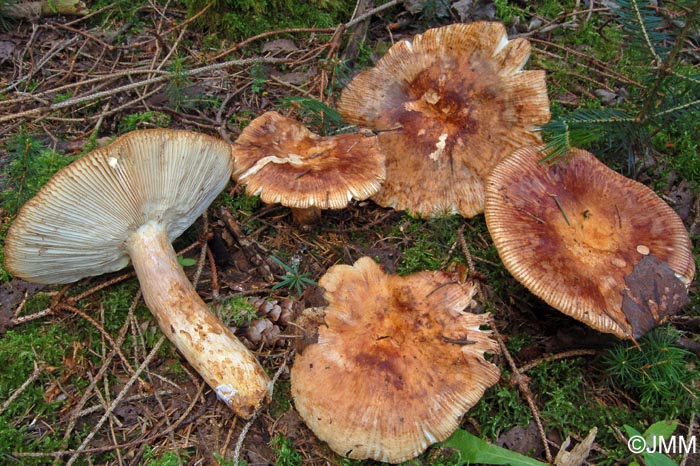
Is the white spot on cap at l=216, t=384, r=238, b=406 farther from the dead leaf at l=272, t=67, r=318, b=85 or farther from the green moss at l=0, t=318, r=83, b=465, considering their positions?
the dead leaf at l=272, t=67, r=318, b=85

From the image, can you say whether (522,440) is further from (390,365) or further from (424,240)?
(424,240)

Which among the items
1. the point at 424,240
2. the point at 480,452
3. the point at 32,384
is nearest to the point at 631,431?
the point at 480,452

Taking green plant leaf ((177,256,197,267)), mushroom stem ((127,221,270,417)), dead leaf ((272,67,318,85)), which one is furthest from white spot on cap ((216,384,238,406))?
dead leaf ((272,67,318,85))

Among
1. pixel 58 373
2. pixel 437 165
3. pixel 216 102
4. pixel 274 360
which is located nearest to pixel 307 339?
pixel 274 360

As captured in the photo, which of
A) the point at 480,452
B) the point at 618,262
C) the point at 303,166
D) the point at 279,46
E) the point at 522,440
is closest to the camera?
the point at 480,452

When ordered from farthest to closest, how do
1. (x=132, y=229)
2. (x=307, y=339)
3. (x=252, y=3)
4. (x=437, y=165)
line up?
(x=252, y=3) < (x=437, y=165) < (x=132, y=229) < (x=307, y=339)

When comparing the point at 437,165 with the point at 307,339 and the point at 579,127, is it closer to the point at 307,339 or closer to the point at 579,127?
the point at 579,127
